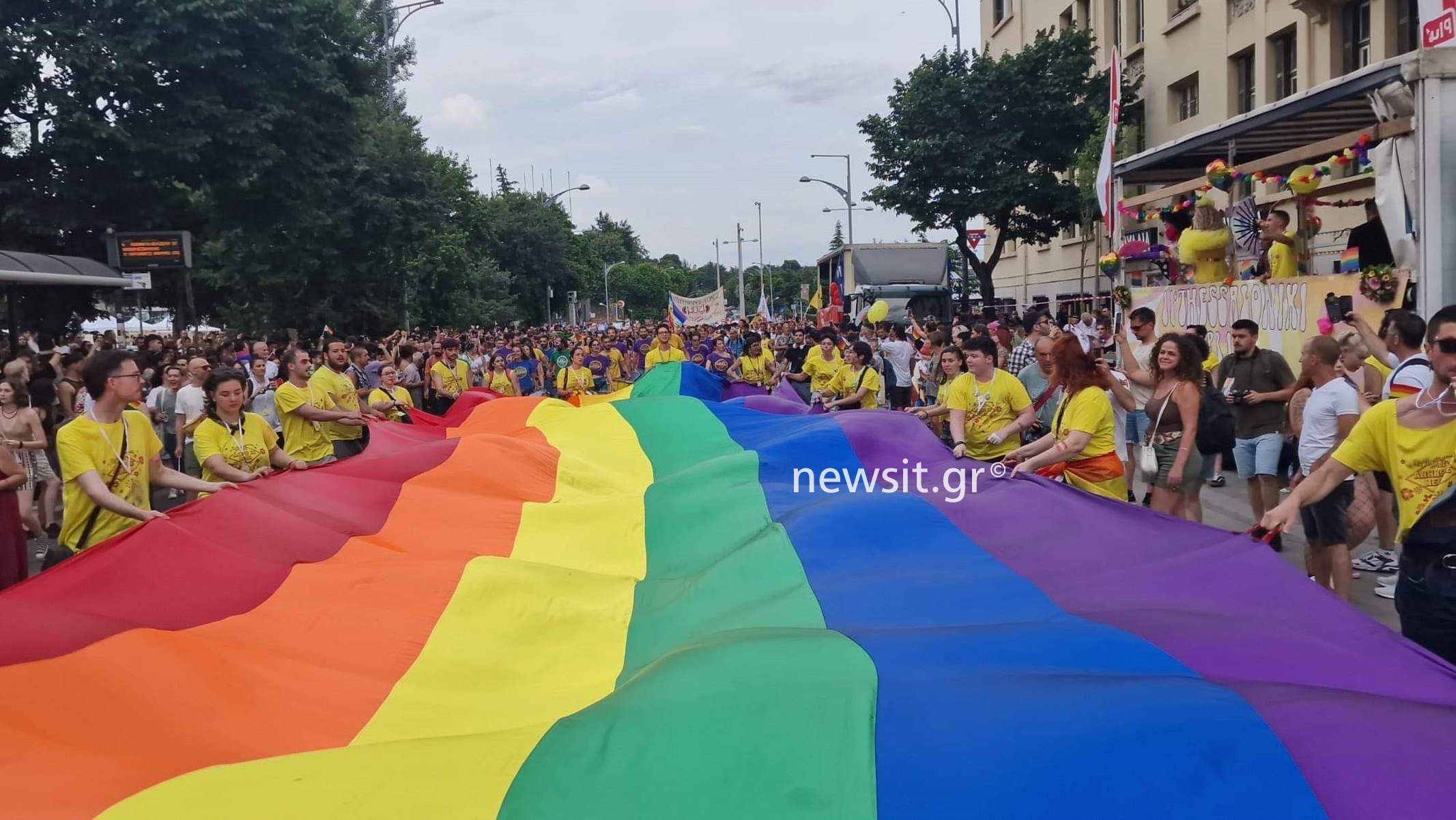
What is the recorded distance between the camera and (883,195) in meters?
30.7

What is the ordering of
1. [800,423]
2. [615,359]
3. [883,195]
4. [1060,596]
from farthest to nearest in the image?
[883,195]
[615,359]
[800,423]
[1060,596]

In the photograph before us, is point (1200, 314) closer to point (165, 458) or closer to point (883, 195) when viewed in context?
point (165, 458)

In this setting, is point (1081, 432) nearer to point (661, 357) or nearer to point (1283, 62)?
point (661, 357)

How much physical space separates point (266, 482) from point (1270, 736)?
5705 millimetres

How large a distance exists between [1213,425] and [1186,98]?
2201 cm

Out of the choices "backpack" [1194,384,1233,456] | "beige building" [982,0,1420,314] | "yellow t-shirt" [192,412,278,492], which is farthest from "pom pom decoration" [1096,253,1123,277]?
"yellow t-shirt" [192,412,278,492]

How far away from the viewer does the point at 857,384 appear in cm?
1270

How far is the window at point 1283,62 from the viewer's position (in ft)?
72.1

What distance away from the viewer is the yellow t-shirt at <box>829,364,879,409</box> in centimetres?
1222

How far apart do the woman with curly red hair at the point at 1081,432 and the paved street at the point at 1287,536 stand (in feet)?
2.53

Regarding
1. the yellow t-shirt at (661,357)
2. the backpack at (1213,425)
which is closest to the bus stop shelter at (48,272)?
the yellow t-shirt at (661,357)

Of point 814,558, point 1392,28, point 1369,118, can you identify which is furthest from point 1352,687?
point 1392,28

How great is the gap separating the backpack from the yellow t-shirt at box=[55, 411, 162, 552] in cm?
664

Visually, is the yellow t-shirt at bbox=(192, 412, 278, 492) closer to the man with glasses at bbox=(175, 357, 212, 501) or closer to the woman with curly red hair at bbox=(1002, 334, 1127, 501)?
the man with glasses at bbox=(175, 357, 212, 501)
